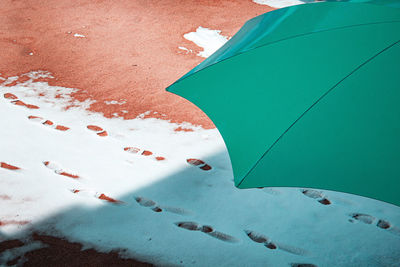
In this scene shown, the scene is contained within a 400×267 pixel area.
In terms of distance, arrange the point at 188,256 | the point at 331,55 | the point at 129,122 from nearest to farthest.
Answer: the point at 331,55
the point at 188,256
the point at 129,122

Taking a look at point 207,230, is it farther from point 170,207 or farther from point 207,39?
point 207,39

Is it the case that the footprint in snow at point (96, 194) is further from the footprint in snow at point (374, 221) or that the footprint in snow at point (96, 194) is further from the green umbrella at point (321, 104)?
the footprint in snow at point (374, 221)

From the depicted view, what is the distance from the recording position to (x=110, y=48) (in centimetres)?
580

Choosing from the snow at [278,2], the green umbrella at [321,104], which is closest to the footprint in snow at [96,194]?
the green umbrella at [321,104]

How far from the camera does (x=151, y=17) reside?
7184mm

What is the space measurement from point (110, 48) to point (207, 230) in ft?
13.2

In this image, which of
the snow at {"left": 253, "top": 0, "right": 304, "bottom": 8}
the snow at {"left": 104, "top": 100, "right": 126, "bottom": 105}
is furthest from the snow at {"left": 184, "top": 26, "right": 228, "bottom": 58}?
the snow at {"left": 253, "top": 0, "right": 304, "bottom": 8}

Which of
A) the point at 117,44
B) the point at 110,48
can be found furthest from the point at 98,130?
the point at 117,44

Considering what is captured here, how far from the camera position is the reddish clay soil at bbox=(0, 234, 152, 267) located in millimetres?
2215

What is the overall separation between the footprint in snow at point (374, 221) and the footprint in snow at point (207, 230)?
0.89 meters

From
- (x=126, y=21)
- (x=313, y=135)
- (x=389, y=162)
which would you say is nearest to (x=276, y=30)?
(x=313, y=135)

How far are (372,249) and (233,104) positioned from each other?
4.84 ft

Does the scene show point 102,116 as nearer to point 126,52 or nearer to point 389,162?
point 126,52

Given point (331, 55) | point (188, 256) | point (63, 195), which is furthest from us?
point (63, 195)
